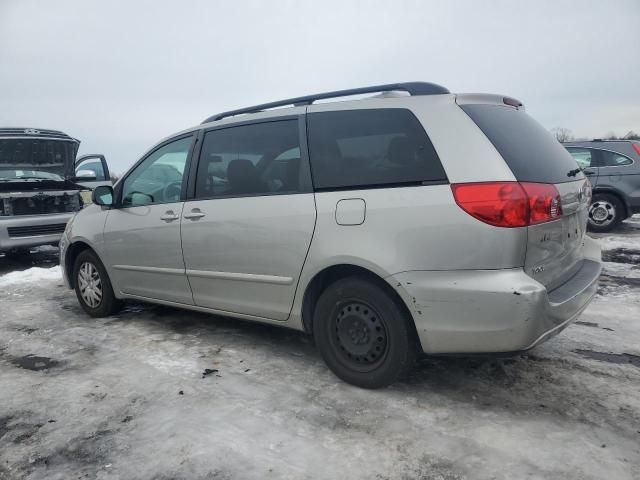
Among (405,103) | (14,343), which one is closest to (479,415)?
(405,103)

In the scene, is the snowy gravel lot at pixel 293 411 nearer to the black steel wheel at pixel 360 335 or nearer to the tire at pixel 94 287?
the black steel wheel at pixel 360 335

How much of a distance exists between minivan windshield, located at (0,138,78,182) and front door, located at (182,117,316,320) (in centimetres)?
592

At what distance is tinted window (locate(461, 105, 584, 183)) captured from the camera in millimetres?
2600

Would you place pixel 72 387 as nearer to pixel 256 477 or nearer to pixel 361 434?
pixel 256 477

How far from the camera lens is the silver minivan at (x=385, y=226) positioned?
249cm

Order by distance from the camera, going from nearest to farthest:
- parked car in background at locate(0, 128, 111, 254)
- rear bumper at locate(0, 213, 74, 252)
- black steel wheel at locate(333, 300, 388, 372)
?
black steel wheel at locate(333, 300, 388, 372), rear bumper at locate(0, 213, 74, 252), parked car in background at locate(0, 128, 111, 254)

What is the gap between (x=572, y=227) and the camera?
9.41 feet

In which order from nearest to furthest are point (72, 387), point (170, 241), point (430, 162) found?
1. point (430, 162)
2. point (72, 387)
3. point (170, 241)

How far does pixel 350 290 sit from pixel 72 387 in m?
1.94

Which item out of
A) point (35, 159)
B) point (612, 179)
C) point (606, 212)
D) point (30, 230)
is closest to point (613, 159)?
point (612, 179)

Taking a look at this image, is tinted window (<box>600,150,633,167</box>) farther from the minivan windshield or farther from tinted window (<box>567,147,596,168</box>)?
the minivan windshield

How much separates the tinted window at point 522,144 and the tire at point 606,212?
7.07 meters

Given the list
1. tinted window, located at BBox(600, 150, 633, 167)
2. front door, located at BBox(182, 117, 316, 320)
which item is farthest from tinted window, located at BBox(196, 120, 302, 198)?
tinted window, located at BBox(600, 150, 633, 167)

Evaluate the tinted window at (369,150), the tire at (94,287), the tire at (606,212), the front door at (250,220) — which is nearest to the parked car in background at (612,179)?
the tire at (606,212)
